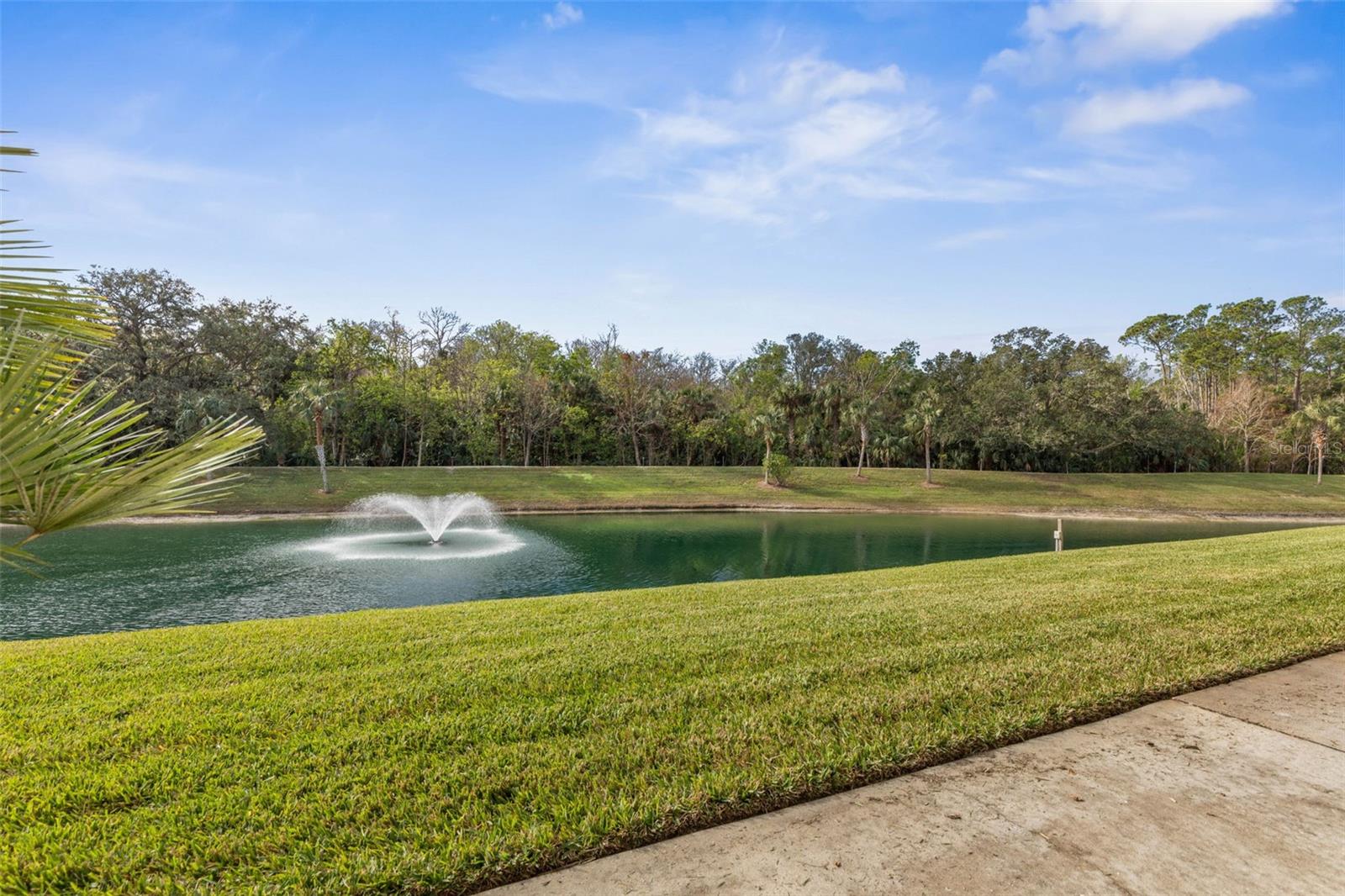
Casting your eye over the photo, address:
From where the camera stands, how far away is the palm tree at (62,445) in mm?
1580

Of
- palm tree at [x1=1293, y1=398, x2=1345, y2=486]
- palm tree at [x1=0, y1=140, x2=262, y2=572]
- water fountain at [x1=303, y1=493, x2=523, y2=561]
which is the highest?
palm tree at [x1=1293, y1=398, x2=1345, y2=486]

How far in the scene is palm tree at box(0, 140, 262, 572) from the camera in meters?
1.58

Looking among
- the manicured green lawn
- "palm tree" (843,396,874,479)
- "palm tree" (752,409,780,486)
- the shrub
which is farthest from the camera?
"palm tree" (843,396,874,479)

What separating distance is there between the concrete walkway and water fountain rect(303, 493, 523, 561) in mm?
16295

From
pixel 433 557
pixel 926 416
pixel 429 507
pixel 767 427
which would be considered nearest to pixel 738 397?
pixel 767 427

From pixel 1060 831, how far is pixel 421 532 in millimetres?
23583

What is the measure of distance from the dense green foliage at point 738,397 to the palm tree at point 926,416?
23 cm

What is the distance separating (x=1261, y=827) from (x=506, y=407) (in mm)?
44441

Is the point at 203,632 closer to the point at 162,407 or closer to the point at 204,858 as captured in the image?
the point at 204,858

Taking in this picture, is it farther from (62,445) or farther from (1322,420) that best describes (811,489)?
(62,445)

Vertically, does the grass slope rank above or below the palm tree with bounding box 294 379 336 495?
below

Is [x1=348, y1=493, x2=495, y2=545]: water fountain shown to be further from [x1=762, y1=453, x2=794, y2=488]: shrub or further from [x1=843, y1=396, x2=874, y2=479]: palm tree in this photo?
[x1=843, y1=396, x2=874, y2=479]: palm tree

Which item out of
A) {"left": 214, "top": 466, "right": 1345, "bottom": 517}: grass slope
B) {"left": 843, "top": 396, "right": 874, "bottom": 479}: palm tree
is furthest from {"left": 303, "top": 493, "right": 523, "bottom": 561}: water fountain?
{"left": 843, "top": 396, "right": 874, "bottom": 479}: palm tree

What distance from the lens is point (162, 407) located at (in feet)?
119
